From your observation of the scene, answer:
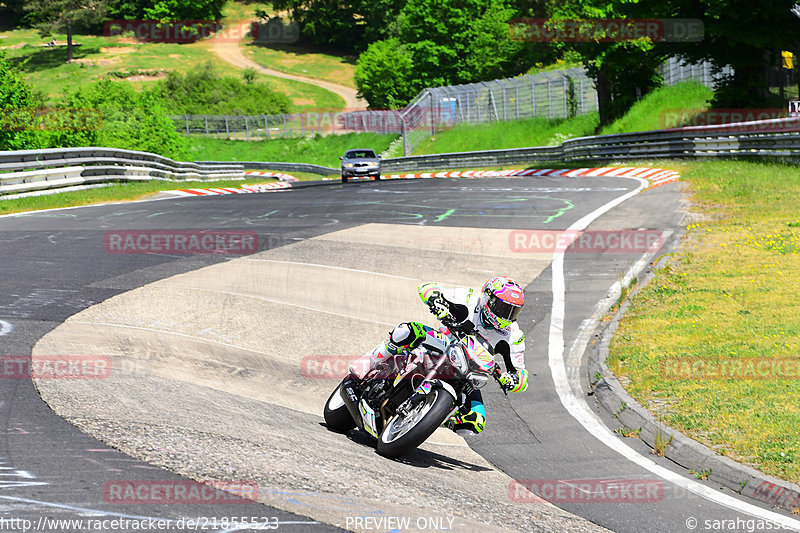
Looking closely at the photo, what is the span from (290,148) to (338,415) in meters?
67.3

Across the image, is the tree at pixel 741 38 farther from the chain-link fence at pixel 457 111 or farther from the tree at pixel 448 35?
the tree at pixel 448 35

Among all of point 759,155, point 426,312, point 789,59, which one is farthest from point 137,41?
point 426,312

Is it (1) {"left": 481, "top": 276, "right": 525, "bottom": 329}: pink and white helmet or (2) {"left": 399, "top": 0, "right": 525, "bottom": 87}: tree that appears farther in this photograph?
(2) {"left": 399, "top": 0, "right": 525, "bottom": 87}: tree

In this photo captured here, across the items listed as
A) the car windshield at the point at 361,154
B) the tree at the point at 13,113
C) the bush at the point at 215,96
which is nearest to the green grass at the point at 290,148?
the bush at the point at 215,96

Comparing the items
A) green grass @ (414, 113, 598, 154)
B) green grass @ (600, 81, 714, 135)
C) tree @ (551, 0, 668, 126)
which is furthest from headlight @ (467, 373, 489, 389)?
green grass @ (414, 113, 598, 154)

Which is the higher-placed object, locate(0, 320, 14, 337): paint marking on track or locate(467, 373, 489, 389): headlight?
locate(0, 320, 14, 337): paint marking on track

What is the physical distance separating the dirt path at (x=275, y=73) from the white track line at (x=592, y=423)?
309 ft

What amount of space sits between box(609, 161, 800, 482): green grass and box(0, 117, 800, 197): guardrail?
312 inches

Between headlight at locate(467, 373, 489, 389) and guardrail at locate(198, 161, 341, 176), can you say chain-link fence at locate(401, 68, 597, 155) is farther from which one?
headlight at locate(467, 373, 489, 389)

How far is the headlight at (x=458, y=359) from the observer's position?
261 inches

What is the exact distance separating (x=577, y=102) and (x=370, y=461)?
46560mm

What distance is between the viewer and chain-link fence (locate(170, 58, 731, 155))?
50.0 metres

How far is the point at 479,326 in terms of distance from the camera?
6926 millimetres

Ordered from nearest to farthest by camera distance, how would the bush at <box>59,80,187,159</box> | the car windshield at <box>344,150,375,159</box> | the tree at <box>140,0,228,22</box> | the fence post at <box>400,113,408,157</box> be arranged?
the car windshield at <box>344,150,375,159</box>, the bush at <box>59,80,187,159</box>, the fence post at <box>400,113,408,157</box>, the tree at <box>140,0,228,22</box>
